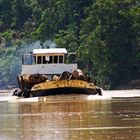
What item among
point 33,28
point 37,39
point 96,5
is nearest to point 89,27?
point 96,5

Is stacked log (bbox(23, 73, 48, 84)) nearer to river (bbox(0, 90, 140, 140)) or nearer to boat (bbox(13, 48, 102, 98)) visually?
boat (bbox(13, 48, 102, 98))

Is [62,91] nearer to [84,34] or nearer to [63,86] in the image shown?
[63,86]

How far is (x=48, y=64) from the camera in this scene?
195 ft

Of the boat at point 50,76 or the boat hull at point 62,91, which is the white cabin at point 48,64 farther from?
the boat hull at point 62,91

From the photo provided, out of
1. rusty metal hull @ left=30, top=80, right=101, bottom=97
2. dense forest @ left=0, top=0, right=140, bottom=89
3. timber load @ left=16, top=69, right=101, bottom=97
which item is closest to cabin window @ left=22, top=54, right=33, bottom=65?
timber load @ left=16, top=69, right=101, bottom=97

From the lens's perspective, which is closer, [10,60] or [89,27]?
[89,27]

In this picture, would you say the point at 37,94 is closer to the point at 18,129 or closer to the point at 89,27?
the point at 18,129

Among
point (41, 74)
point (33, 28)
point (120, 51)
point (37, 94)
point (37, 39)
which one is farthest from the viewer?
point (33, 28)

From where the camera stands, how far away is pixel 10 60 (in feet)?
384

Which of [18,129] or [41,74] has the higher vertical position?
[18,129]

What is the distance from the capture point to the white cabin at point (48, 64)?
5945cm

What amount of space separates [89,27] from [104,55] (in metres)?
6.99

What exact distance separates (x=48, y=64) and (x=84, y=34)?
40.8 m

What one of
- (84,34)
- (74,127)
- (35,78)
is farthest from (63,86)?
(84,34)
